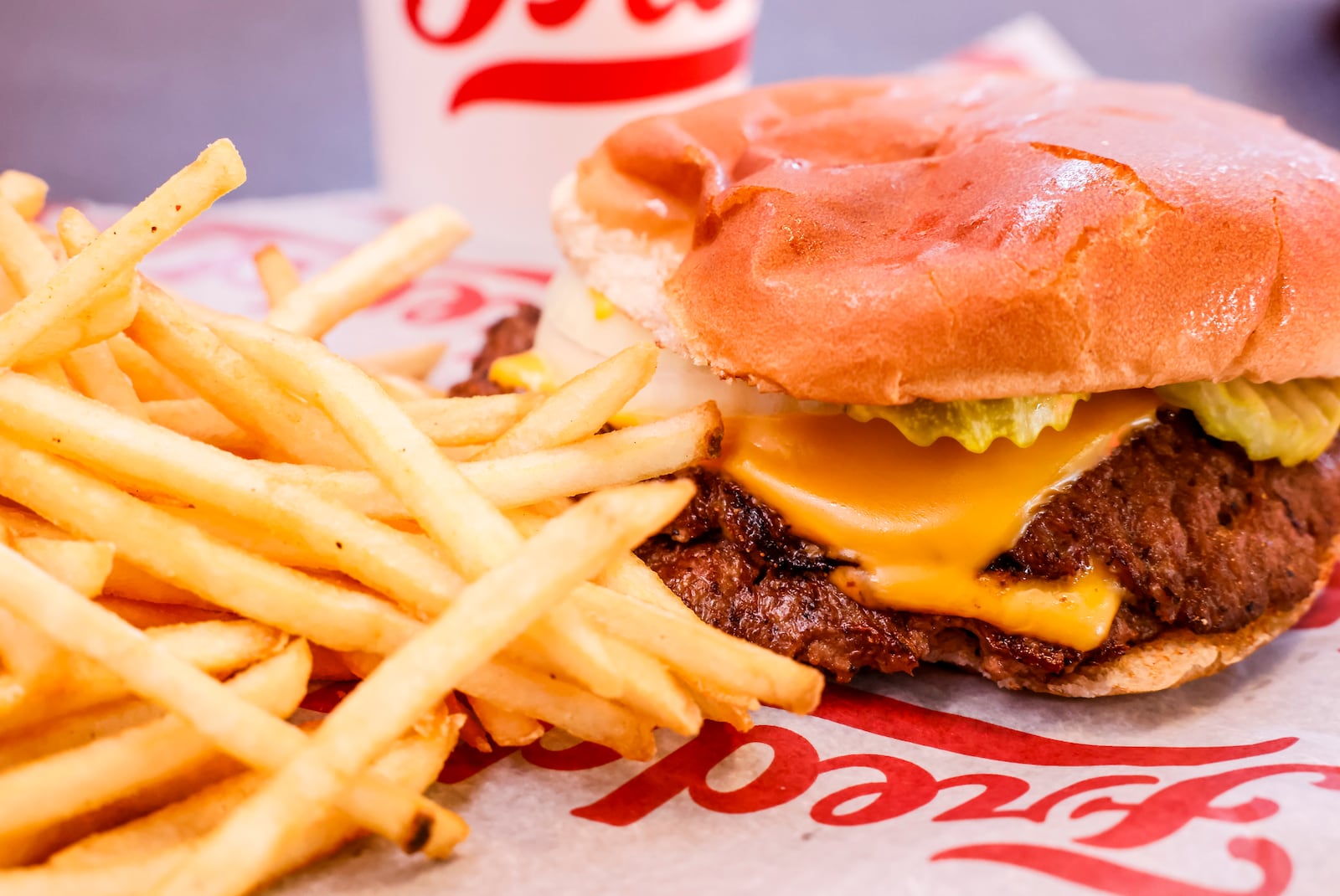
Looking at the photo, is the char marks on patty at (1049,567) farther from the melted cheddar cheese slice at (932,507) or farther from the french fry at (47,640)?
the french fry at (47,640)

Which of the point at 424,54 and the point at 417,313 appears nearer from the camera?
the point at 417,313

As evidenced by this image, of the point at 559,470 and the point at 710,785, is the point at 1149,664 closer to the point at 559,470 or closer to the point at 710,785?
the point at 710,785

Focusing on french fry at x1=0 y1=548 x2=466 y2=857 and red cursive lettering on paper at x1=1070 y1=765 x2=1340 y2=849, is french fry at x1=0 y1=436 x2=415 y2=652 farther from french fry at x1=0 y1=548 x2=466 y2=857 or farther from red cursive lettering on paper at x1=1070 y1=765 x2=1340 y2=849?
red cursive lettering on paper at x1=1070 y1=765 x2=1340 y2=849

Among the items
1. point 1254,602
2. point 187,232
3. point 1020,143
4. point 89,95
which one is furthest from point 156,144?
point 1254,602

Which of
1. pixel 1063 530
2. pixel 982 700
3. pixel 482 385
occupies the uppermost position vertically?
pixel 482 385

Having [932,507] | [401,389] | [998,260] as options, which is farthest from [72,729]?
[998,260]

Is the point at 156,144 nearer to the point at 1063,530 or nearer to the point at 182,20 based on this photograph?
the point at 182,20

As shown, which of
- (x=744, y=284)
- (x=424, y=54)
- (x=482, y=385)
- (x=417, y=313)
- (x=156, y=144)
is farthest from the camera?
(x=156, y=144)
